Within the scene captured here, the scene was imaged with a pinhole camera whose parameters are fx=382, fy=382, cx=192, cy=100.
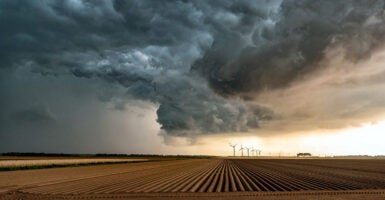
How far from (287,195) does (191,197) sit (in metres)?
4.69

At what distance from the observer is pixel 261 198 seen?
1723 centimetres

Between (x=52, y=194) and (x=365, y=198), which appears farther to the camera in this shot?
(x=52, y=194)

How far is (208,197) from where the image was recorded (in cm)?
1748

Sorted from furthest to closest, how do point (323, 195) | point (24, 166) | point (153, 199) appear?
point (24, 166)
point (323, 195)
point (153, 199)

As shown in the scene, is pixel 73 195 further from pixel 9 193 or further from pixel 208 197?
pixel 208 197

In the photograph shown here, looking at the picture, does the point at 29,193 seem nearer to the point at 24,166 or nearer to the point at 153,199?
the point at 153,199

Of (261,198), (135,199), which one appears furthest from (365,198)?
(135,199)

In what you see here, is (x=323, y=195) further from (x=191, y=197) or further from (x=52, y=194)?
(x=52, y=194)

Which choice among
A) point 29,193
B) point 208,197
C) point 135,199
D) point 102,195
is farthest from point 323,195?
point 29,193

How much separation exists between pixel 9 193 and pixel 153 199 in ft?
25.6

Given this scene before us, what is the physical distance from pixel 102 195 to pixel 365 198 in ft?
40.6

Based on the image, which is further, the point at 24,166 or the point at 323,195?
the point at 24,166

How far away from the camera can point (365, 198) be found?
17422mm

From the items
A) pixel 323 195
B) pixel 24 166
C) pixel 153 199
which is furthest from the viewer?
pixel 24 166
